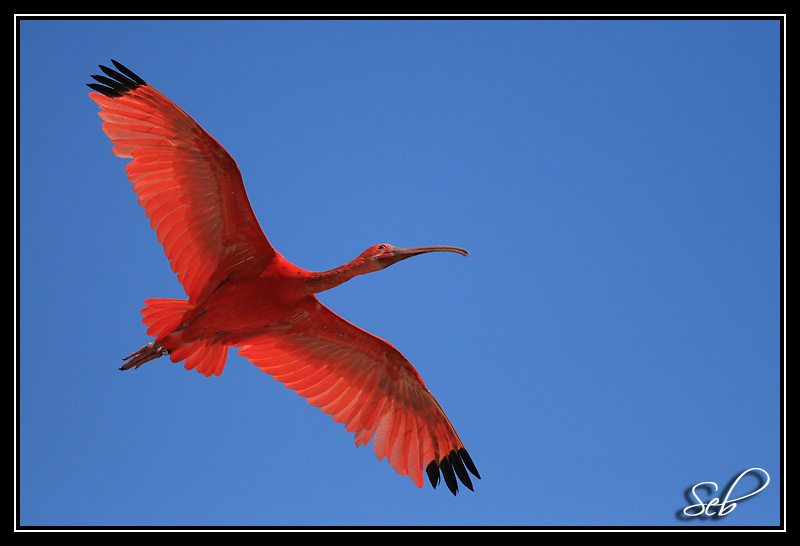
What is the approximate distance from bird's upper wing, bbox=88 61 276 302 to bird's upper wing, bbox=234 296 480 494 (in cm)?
145

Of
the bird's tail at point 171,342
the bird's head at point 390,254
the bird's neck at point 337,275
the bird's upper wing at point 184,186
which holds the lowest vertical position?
the bird's tail at point 171,342

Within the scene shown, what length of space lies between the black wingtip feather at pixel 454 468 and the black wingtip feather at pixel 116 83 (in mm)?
6136

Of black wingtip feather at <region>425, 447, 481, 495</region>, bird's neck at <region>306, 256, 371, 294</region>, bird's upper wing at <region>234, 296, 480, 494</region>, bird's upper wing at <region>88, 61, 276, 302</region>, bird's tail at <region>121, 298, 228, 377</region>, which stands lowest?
black wingtip feather at <region>425, 447, 481, 495</region>

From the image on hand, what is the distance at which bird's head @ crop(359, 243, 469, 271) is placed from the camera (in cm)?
966

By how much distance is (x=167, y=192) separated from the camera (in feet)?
31.5

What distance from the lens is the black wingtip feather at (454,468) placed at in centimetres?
1120

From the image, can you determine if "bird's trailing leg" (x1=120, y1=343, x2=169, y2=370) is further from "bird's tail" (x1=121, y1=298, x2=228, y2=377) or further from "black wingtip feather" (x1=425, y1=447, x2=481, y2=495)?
"black wingtip feather" (x1=425, y1=447, x2=481, y2=495)

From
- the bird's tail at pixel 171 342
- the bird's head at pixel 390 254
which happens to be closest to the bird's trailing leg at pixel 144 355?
the bird's tail at pixel 171 342

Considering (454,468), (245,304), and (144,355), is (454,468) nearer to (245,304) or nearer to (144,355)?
(245,304)

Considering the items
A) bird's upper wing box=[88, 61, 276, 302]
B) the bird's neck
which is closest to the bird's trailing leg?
bird's upper wing box=[88, 61, 276, 302]

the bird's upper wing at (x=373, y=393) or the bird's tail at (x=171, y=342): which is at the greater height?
the bird's tail at (x=171, y=342)

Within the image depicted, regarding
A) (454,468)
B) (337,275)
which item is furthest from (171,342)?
(454,468)

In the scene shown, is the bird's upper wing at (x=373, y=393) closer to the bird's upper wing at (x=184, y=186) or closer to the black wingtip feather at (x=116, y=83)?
the bird's upper wing at (x=184, y=186)
